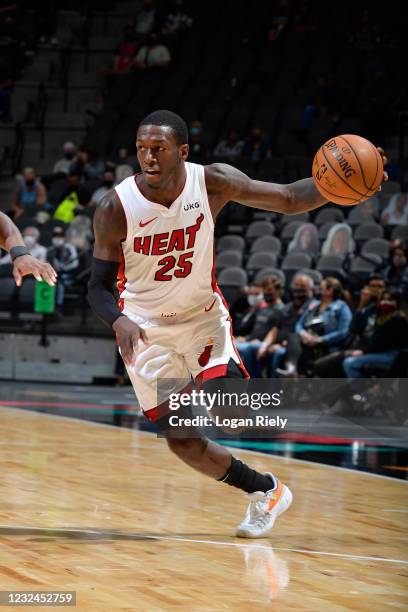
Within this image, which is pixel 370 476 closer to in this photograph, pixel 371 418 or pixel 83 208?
pixel 371 418

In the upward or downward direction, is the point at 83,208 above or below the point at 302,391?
above

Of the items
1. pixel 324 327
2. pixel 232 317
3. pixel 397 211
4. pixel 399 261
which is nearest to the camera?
pixel 324 327

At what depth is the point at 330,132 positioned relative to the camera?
15945mm

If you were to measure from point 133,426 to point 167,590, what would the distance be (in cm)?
594

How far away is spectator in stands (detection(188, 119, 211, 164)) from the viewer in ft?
52.5

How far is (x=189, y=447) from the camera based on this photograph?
4.87 metres

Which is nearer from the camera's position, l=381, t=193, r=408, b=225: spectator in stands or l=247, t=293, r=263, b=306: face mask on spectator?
l=247, t=293, r=263, b=306: face mask on spectator

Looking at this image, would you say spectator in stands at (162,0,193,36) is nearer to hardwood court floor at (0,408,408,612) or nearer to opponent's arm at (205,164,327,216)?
hardwood court floor at (0,408,408,612)

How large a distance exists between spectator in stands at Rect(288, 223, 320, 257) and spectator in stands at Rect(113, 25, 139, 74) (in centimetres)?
731

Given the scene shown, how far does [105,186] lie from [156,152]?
1159 cm

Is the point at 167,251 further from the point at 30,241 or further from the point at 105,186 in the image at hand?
the point at 105,186

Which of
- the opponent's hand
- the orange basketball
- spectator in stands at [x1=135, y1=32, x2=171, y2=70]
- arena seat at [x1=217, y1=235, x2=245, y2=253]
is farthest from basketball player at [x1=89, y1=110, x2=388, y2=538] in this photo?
spectator in stands at [x1=135, y1=32, x2=171, y2=70]

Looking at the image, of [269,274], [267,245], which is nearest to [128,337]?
[269,274]

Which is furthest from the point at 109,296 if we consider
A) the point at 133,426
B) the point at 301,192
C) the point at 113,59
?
the point at 113,59
